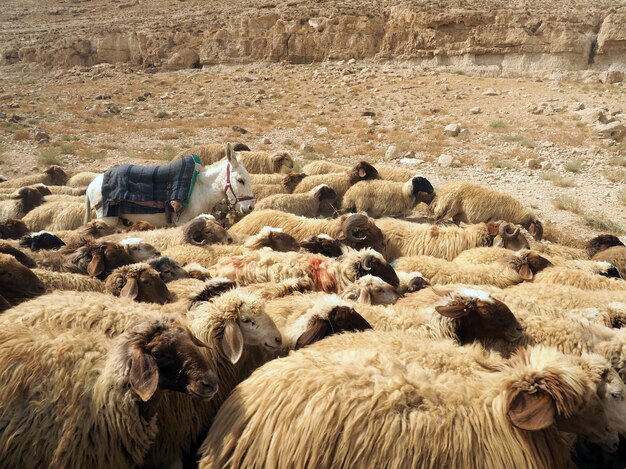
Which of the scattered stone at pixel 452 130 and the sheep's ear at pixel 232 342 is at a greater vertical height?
the sheep's ear at pixel 232 342

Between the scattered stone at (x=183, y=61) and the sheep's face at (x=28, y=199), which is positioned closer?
the sheep's face at (x=28, y=199)

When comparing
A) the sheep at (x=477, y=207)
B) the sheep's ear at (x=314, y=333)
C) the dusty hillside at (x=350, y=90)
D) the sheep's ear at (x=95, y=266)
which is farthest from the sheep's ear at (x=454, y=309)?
the dusty hillside at (x=350, y=90)

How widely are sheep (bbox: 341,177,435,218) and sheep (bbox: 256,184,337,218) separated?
39cm

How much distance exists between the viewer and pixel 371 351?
2971mm

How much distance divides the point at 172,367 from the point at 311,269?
2.80m

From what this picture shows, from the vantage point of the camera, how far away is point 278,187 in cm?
1027

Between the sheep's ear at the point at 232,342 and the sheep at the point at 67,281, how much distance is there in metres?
2.08

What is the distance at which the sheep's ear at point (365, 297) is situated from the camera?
15.5 feet

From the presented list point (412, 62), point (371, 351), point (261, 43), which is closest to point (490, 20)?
point (412, 62)

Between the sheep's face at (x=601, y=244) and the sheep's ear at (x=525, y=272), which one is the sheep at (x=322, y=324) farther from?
the sheep's face at (x=601, y=244)

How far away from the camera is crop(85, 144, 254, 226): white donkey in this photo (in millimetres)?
8141

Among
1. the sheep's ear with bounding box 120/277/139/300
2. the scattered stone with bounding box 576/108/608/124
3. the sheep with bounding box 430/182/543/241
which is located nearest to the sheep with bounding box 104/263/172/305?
the sheep's ear with bounding box 120/277/139/300

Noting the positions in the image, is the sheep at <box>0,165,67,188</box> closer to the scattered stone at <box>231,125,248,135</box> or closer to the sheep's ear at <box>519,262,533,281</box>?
the scattered stone at <box>231,125,248,135</box>

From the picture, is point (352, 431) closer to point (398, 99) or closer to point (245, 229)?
point (245, 229)
